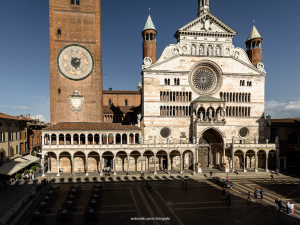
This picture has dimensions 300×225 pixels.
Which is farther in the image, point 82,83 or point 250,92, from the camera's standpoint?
point 250,92

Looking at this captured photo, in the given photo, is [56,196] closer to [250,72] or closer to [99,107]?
[99,107]

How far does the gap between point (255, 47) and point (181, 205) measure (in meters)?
41.6

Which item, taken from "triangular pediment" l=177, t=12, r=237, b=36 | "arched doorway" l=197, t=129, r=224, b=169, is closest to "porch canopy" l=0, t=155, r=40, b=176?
"arched doorway" l=197, t=129, r=224, b=169

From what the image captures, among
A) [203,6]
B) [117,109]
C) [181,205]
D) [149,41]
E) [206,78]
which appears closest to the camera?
[181,205]

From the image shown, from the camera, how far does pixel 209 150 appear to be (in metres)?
46.5

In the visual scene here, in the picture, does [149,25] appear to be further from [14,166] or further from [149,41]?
[14,166]

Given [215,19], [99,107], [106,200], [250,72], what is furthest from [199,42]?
[106,200]

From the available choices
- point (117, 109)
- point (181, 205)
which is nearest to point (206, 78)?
point (117, 109)

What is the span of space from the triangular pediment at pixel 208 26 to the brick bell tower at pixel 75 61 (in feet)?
63.1

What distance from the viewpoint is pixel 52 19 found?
42.4 meters

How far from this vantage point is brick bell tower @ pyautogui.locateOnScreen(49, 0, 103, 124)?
139 ft

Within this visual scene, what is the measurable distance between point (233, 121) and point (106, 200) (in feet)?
106

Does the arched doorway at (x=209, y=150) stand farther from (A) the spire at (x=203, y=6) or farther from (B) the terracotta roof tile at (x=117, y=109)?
(A) the spire at (x=203, y=6)

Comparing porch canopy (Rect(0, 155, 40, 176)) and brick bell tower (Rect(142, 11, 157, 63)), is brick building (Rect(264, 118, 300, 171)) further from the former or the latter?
porch canopy (Rect(0, 155, 40, 176))
